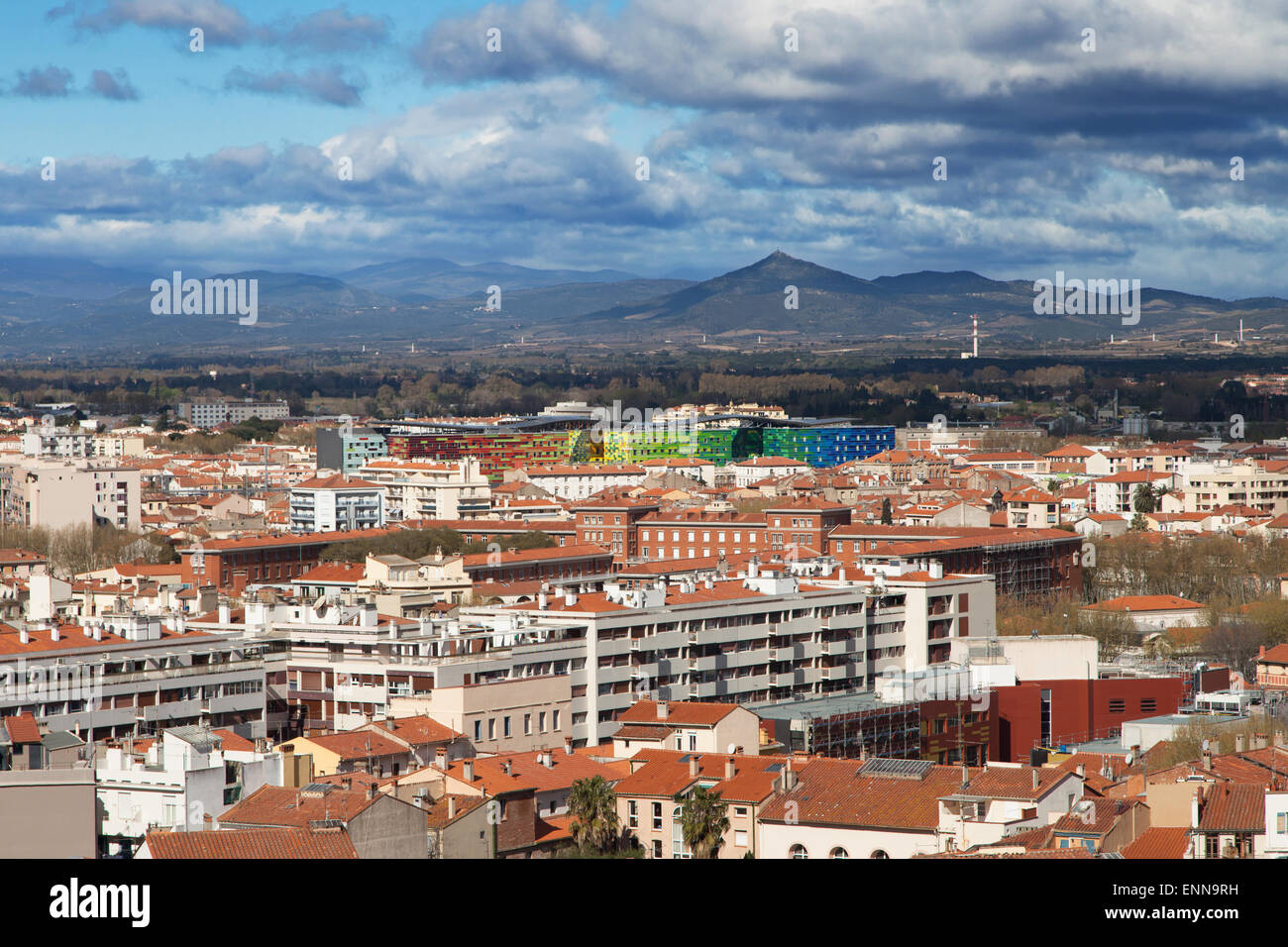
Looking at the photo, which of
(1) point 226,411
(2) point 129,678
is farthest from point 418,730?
(1) point 226,411

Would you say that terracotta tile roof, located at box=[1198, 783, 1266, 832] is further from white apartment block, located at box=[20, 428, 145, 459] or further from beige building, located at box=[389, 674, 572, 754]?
white apartment block, located at box=[20, 428, 145, 459]

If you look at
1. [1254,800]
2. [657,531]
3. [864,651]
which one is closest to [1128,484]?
[657,531]

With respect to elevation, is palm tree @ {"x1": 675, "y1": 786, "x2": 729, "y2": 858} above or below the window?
above

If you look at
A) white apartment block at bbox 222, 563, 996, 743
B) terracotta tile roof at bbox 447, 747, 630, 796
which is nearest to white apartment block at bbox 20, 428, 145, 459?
white apartment block at bbox 222, 563, 996, 743

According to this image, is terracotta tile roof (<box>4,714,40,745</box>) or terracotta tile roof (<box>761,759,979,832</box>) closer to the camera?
terracotta tile roof (<box>761,759,979,832</box>)

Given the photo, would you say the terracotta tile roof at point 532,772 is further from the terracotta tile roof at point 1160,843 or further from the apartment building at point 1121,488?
the apartment building at point 1121,488

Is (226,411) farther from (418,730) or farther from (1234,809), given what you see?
(1234,809)
